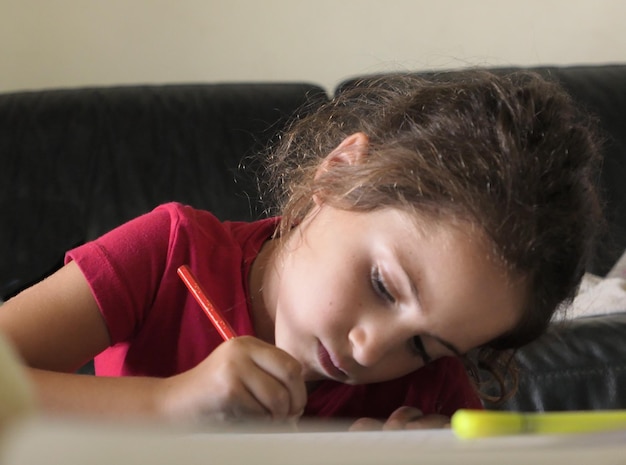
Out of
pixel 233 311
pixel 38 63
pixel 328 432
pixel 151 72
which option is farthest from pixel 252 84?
pixel 328 432

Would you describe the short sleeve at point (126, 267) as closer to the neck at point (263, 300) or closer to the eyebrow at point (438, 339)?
the neck at point (263, 300)

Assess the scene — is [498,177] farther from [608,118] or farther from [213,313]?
[608,118]

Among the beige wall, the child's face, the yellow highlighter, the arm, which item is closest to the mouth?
the child's face

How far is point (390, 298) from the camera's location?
2.22 ft

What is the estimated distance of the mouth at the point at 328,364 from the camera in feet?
2.30

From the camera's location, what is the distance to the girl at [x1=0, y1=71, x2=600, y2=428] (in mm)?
645

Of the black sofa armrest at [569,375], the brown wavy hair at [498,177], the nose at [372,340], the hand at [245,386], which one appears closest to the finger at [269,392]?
the hand at [245,386]

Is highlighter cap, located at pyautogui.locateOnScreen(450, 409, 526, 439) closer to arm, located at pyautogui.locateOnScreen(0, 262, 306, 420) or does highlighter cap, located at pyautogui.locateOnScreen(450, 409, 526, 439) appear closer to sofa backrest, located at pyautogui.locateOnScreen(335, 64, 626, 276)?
arm, located at pyautogui.locateOnScreen(0, 262, 306, 420)

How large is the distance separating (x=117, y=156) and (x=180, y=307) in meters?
0.65

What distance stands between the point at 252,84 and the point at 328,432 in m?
1.30

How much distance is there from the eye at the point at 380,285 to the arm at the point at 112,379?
5.0 inches

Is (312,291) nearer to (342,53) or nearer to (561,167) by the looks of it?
(561,167)

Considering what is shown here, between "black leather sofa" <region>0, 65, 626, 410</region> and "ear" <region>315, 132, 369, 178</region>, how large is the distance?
0.57m

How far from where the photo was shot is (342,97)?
1.00 meters
